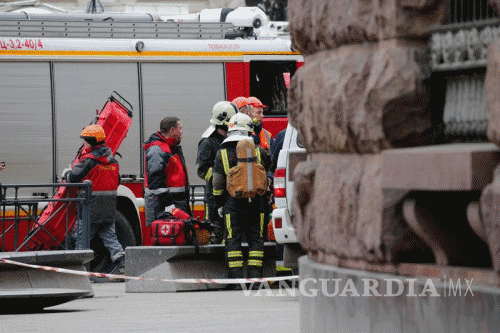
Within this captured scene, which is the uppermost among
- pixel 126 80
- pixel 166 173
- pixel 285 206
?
pixel 126 80

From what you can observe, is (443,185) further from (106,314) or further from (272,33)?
(272,33)

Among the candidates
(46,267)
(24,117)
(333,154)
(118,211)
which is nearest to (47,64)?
(24,117)

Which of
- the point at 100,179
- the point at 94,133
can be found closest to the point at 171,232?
the point at 100,179

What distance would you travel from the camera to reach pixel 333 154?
23.4 ft

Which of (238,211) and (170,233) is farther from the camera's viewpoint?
(170,233)

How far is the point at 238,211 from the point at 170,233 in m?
0.87

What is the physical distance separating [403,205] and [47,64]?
43.8ft

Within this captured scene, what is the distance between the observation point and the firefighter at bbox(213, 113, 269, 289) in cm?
1535

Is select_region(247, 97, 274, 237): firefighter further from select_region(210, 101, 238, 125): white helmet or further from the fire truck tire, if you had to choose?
the fire truck tire

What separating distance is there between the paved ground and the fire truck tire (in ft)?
6.42

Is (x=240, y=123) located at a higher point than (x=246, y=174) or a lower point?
higher

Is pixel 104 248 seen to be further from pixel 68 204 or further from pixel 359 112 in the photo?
pixel 359 112

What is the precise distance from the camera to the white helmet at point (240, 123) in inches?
607

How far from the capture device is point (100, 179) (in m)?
16.8
